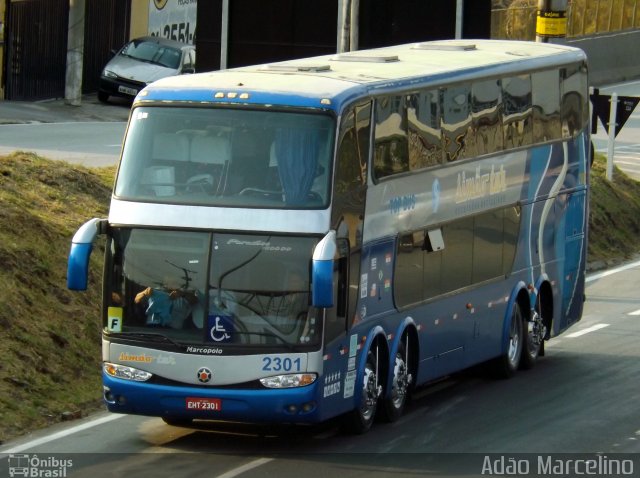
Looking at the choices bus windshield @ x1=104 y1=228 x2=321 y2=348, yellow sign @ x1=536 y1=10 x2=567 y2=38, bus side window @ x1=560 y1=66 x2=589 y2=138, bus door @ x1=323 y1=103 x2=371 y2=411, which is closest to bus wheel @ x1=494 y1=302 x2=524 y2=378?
bus side window @ x1=560 y1=66 x2=589 y2=138

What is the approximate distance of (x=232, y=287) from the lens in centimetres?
1398

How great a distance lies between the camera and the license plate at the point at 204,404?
550 inches

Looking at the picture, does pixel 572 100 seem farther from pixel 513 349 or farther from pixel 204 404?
pixel 204 404

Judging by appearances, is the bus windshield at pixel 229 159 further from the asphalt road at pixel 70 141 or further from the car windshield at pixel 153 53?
the car windshield at pixel 153 53

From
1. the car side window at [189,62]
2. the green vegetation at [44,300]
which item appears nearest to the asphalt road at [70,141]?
the green vegetation at [44,300]

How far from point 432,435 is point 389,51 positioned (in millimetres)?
5346

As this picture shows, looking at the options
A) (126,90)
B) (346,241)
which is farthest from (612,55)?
(346,241)

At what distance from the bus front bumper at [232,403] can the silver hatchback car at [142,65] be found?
3084cm

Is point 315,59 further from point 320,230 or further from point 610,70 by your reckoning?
point 610,70

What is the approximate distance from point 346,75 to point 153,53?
31.4 metres

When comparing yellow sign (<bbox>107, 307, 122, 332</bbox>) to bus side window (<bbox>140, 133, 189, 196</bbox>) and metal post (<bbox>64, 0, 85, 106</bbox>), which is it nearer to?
bus side window (<bbox>140, 133, 189, 196</bbox>)

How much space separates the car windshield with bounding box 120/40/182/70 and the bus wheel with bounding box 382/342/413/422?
30842 mm

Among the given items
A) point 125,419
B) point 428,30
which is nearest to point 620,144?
point 428,30

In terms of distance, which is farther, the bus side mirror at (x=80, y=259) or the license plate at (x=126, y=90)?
the license plate at (x=126, y=90)
